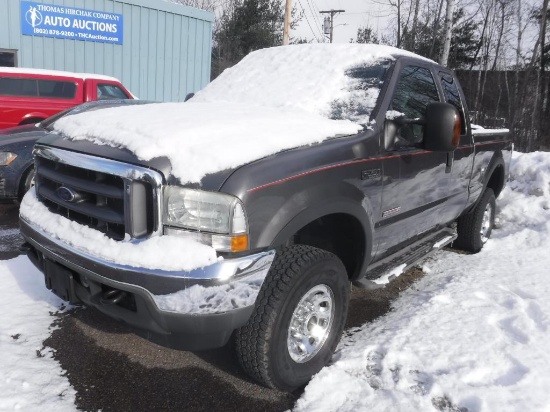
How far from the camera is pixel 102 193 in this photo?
230 cm

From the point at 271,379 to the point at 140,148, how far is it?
1.31 m

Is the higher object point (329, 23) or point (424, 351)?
point (329, 23)

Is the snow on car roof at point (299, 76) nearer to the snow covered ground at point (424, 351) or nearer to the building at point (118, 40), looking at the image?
the snow covered ground at point (424, 351)

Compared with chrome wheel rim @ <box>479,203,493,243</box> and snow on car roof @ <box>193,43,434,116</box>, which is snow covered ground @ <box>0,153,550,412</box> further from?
snow on car roof @ <box>193,43,434,116</box>

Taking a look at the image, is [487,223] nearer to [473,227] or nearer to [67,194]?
[473,227]

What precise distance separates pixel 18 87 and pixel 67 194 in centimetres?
836

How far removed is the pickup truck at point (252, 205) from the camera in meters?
2.13

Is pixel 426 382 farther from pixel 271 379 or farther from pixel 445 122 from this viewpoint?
pixel 445 122

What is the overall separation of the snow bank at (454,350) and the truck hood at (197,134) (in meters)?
1.31

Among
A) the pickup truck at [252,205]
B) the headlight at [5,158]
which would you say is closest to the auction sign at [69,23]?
the headlight at [5,158]

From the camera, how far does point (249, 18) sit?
32.5m

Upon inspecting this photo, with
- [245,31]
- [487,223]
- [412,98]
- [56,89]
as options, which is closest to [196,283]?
[412,98]

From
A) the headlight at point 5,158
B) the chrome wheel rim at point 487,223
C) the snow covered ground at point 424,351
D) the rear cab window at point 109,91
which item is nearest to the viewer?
the snow covered ground at point 424,351

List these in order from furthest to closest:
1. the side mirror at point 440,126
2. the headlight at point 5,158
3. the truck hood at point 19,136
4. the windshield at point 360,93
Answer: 1. the truck hood at point 19,136
2. the headlight at point 5,158
3. the windshield at point 360,93
4. the side mirror at point 440,126
